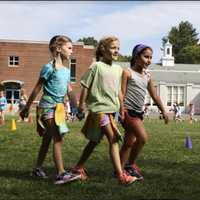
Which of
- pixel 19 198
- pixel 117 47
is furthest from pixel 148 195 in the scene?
pixel 117 47

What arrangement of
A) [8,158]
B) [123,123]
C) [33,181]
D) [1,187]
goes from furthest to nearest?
[8,158] < [123,123] < [33,181] < [1,187]

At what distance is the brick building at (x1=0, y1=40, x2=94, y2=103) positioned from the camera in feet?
205

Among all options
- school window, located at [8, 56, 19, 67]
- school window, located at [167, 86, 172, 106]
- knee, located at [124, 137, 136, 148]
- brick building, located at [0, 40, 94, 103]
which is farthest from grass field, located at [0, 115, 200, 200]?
school window, located at [167, 86, 172, 106]

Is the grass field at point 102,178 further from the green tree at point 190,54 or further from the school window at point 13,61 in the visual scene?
the green tree at point 190,54

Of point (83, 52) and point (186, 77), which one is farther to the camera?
point (186, 77)

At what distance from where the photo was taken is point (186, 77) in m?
74.2

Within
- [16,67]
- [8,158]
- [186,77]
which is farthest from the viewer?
[186,77]

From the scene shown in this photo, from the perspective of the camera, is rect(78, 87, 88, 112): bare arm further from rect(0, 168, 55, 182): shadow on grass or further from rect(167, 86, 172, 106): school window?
rect(167, 86, 172, 106): school window

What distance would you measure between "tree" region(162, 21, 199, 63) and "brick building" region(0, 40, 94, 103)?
58.1 metres

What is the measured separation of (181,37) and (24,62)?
2490 inches

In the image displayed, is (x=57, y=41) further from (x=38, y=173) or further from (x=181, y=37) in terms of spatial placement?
(x=181, y=37)

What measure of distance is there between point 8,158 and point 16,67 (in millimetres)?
54526

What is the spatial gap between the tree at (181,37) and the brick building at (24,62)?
191ft

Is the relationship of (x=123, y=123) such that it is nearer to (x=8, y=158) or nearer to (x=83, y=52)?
(x=8, y=158)
